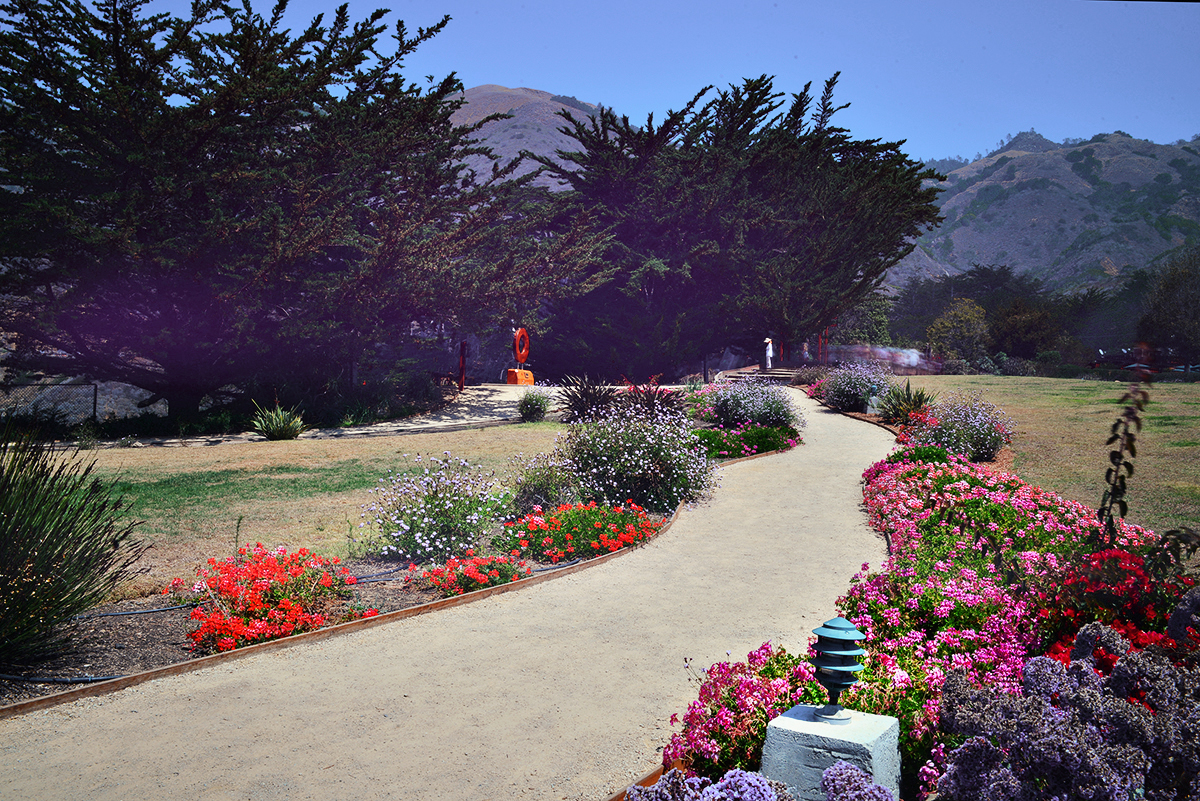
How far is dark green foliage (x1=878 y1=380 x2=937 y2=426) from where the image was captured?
18.0 meters

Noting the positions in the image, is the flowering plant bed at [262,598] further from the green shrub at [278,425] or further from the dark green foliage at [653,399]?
the green shrub at [278,425]

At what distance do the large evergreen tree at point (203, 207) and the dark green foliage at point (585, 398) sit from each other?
21.4 feet

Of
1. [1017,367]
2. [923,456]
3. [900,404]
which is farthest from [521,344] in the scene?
[1017,367]

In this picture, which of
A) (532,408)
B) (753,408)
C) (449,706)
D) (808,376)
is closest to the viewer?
(449,706)

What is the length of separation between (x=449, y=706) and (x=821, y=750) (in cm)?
234

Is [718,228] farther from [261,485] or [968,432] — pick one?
[261,485]

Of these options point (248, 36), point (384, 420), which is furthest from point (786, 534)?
point (248, 36)

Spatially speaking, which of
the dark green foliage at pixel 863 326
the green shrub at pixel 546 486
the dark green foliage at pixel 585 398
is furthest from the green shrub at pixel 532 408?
the dark green foliage at pixel 863 326

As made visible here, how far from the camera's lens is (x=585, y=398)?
65.1 feet

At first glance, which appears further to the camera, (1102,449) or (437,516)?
(1102,449)

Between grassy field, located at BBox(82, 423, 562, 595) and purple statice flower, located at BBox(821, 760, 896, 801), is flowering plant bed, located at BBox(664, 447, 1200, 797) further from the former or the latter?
grassy field, located at BBox(82, 423, 562, 595)

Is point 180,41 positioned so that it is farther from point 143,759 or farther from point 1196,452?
point 1196,452

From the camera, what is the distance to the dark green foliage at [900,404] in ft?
58.9

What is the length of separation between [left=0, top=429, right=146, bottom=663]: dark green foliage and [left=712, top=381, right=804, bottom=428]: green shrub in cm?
1319
